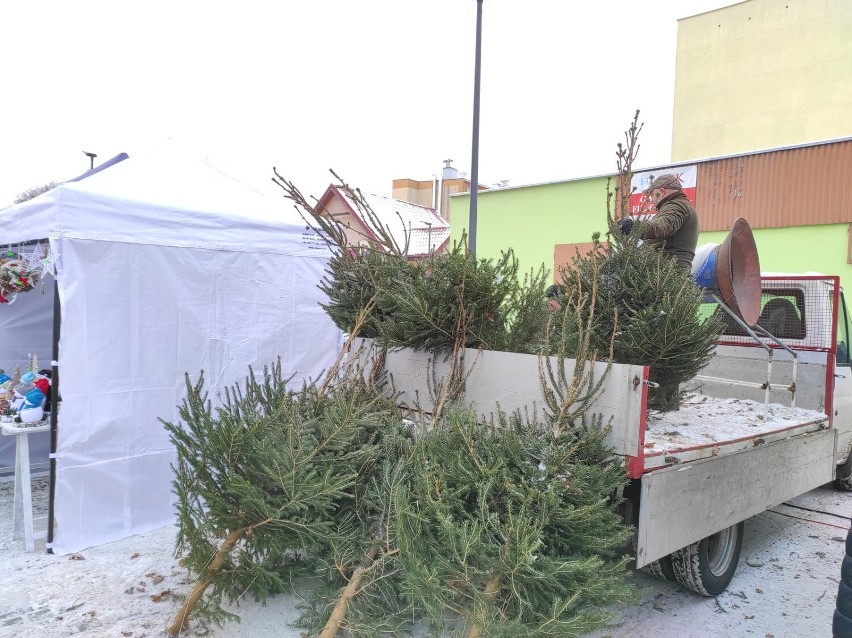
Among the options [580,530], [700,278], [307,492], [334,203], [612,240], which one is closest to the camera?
[580,530]

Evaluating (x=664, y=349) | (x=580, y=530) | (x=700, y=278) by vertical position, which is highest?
(x=700, y=278)

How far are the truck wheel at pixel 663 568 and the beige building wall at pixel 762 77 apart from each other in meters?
18.6

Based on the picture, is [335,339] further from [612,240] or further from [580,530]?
[580,530]

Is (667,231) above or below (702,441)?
above

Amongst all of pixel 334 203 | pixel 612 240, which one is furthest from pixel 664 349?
pixel 334 203

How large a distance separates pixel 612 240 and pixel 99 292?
4.02 meters

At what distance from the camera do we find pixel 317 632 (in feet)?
9.41

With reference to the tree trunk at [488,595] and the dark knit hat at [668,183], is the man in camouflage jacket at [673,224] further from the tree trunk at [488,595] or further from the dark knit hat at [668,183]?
the tree trunk at [488,595]

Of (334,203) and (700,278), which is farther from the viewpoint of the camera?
(334,203)

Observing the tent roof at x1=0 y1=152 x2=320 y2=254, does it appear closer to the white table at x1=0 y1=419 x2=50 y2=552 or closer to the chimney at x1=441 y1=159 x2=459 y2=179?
the white table at x1=0 y1=419 x2=50 y2=552

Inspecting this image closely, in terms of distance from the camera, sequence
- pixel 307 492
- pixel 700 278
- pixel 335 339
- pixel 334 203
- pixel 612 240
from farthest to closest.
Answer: pixel 334 203 → pixel 335 339 → pixel 700 278 → pixel 612 240 → pixel 307 492

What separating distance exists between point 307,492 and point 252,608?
1.17 meters

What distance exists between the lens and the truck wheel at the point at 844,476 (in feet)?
20.0

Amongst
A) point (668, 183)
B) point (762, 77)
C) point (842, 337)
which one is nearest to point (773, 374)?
point (842, 337)
